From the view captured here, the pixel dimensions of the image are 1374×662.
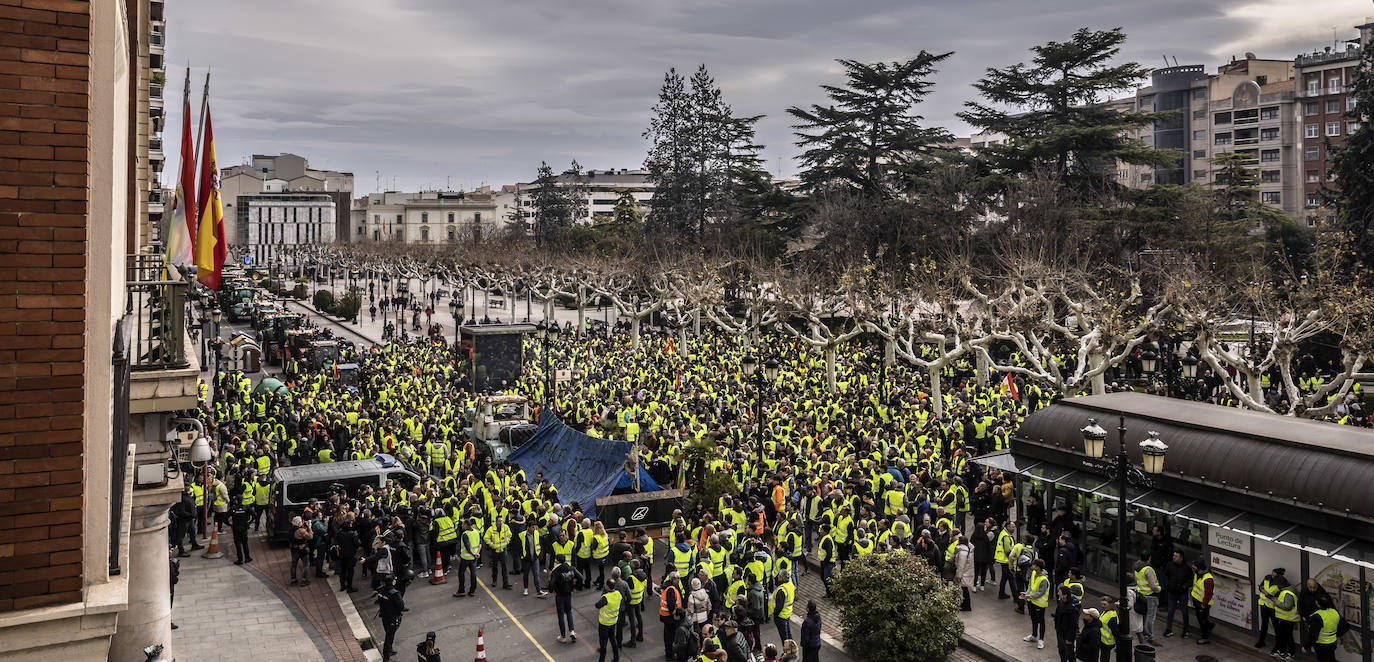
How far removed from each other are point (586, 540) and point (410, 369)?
2538cm

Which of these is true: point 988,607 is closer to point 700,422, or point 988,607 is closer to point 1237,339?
point 700,422

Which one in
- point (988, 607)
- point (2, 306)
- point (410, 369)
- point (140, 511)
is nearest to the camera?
point (2, 306)

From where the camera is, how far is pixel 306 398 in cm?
3500

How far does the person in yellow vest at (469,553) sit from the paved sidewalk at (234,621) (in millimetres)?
2676

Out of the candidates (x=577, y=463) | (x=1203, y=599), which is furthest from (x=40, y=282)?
(x=577, y=463)

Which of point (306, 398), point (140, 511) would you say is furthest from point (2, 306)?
point (306, 398)

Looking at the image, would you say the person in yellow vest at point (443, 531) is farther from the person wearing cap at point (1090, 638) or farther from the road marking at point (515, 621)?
the person wearing cap at point (1090, 638)

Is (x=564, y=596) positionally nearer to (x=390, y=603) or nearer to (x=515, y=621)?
(x=515, y=621)

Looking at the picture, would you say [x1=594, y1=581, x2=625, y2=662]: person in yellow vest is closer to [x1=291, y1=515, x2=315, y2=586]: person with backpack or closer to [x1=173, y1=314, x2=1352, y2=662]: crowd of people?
[x1=173, y1=314, x2=1352, y2=662]: crowd of people

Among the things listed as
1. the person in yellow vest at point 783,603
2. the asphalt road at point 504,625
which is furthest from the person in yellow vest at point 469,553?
the person in yellow vest at point 783,603

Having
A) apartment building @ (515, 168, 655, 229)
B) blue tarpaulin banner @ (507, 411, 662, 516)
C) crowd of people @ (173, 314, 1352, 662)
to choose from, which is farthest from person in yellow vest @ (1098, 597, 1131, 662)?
apartment building @ (515, 168, 655, 229)

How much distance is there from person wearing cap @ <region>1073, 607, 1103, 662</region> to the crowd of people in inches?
1.0

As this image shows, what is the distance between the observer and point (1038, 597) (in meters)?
14.9

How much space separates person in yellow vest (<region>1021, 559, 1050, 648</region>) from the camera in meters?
14.8
